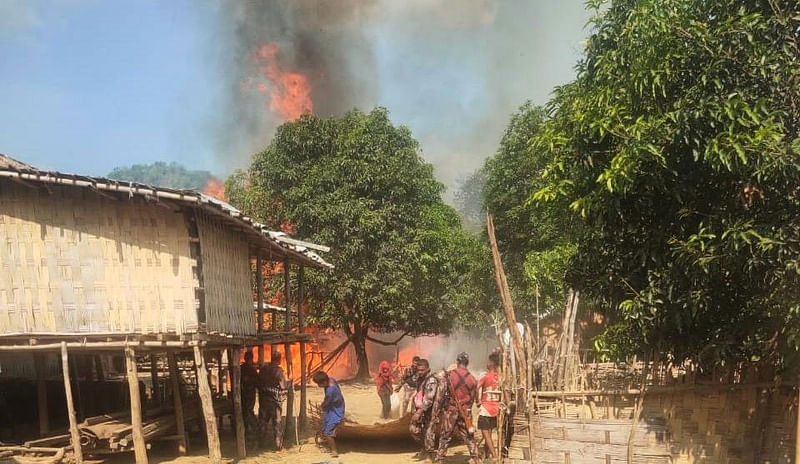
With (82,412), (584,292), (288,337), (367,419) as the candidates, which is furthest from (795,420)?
(82,412)

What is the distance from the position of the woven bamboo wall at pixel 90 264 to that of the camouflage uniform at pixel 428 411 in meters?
3.86

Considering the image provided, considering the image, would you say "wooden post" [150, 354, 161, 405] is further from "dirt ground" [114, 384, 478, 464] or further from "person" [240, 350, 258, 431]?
"person" [240, 350, 258, 431]

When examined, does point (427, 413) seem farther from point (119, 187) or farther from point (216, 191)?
point (216, 191)

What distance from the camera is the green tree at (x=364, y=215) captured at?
23328mm

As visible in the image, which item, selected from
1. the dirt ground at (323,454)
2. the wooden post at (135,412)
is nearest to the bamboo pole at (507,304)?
the dirt ground at (323,454)

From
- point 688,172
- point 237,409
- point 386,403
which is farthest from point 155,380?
point 688,172

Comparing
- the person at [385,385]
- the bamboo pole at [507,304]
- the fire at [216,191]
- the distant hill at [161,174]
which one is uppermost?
the distant hill at [161,174]

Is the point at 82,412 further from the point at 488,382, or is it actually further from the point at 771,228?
the point at 771,228

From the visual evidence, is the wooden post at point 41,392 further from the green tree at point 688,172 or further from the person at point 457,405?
the green tree at point 688,172

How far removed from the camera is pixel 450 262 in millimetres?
24953

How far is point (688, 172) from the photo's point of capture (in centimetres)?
698

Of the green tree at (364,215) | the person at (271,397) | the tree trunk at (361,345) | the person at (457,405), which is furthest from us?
the tree trunk at (361,345)

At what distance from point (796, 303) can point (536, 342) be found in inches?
188

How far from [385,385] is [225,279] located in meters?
5.35
